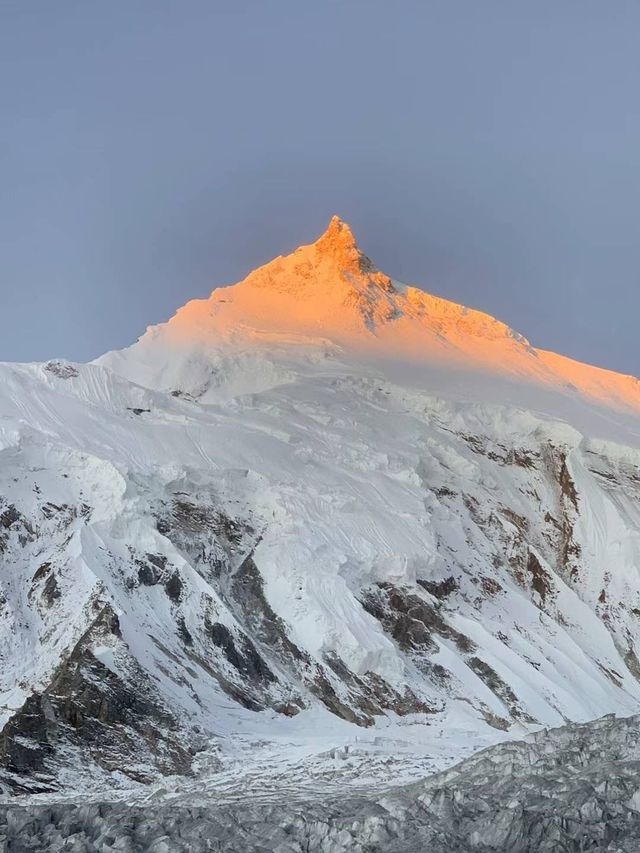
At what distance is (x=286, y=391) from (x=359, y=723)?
82.4m

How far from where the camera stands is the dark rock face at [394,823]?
4575cm

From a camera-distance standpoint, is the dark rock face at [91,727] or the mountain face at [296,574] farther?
the mountain face at [296,574]

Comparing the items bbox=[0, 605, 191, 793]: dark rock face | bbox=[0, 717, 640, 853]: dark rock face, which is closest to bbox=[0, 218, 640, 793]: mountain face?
bbox=[0, 605, 191, 793]: dark rock face

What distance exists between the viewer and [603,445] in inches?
7352

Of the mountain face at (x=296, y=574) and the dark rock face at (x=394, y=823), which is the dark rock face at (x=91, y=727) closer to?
the mountain face at (x=296, y=574)

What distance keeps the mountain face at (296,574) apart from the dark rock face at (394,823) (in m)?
23.1

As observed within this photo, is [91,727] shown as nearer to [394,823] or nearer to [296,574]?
[394,823]

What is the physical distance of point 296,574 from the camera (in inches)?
4732

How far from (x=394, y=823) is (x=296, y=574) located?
72746 millimetres

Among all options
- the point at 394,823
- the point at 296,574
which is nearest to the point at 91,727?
the point at 394,823

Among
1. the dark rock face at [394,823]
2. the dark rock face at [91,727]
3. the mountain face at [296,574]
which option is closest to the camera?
the dark rock face at [394,823]

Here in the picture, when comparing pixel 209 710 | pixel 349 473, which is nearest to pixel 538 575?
pixel 349 473

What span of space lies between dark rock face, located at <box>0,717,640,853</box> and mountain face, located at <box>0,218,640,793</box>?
23126mm

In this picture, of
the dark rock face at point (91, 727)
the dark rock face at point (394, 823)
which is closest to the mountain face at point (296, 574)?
the dark rock face at point (91, 727)
